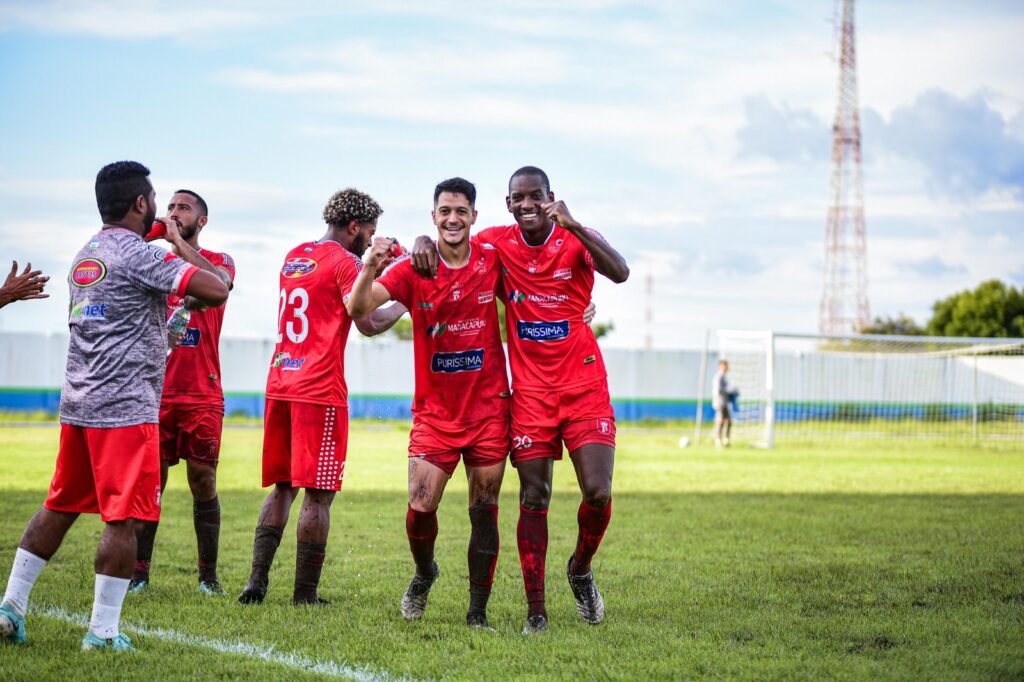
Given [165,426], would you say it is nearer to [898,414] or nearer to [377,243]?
[377,243]

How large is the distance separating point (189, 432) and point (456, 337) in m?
2.34

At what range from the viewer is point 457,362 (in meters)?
6.55

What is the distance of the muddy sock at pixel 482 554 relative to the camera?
6555 millimetres

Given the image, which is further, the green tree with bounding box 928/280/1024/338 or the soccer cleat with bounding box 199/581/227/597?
the green tree with bounding box 928/280/1024/338

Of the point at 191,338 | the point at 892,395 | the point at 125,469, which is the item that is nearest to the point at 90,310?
the point at 125,469

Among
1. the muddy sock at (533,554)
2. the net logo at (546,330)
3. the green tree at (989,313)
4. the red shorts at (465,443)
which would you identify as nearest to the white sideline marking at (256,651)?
the muddy sock at (533,554)

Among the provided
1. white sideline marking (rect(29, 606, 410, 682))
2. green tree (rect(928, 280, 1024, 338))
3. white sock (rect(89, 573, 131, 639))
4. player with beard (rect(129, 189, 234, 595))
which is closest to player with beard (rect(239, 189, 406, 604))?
player with beard (rect(129, 189, 234, 595))

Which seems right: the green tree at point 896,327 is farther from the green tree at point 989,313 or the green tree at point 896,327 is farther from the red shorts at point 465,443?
the red shorts at point 465,443

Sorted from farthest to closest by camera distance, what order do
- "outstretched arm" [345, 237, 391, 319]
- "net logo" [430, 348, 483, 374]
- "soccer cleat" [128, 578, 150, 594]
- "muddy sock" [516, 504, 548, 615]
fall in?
1. "soccer cleat" [128, 578, 150, 594]
2. "net logo" [430, 348, 483, 374]
3. "muddy sock" [516, 504, 548, 615]
4. "outstretched arm" [345, 237, 391, 319]

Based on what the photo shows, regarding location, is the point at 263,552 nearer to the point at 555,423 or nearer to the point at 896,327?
the point at 555,423

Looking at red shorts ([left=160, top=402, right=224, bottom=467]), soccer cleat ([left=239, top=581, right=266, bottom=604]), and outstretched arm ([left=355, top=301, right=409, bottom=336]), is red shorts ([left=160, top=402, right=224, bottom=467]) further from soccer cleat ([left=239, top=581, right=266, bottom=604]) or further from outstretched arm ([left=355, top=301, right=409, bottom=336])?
outstretched arm ([left=355, top=301, right=409, bottom=336])

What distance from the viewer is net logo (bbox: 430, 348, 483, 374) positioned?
655 centimetres

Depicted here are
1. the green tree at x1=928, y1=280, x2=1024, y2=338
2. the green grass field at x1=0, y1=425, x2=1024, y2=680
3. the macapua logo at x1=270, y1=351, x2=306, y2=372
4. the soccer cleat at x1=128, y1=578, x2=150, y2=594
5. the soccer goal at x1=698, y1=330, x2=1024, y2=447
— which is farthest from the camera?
the green tree at x1=928, y1=280, x2=1024, y2=338

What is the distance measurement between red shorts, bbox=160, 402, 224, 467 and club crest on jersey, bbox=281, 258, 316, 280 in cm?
126
